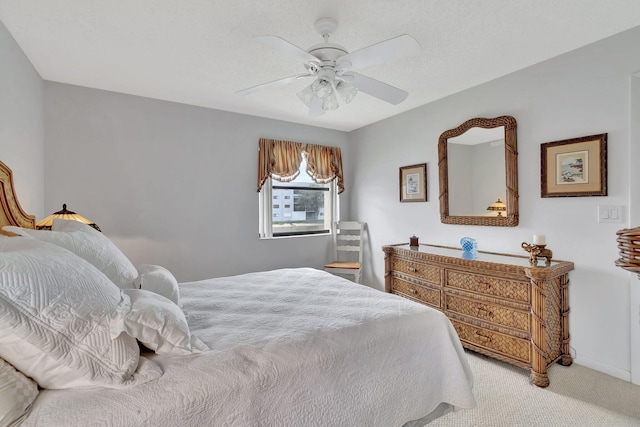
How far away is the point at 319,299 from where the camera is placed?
1972mm

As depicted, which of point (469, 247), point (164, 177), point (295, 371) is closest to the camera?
point (295, 371)

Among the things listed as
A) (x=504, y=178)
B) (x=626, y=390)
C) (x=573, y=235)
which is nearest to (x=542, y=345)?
(x=626, y=390)

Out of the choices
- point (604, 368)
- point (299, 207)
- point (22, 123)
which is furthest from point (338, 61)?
point (604, 368)

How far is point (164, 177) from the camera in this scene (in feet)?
11.1

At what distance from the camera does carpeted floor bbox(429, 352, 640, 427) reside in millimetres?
1861

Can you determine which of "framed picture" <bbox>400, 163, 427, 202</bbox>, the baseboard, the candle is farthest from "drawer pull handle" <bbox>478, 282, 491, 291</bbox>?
"framed picture" <bbox>400, 163, 427, 202</bbox>

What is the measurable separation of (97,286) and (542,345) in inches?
107

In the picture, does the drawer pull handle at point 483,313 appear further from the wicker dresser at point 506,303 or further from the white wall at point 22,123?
the white wall at point 22,123

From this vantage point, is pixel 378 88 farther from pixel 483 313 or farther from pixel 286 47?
pixel 483 313

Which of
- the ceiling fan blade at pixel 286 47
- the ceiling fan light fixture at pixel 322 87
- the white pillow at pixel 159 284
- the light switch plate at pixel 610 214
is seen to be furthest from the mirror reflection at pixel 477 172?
the white pillow at pixel 159 284

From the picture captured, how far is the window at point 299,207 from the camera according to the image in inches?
161

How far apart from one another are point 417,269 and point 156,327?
255 centimetres

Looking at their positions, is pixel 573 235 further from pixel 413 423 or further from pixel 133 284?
pixel 133 284

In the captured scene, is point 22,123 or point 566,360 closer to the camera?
point 22,123
